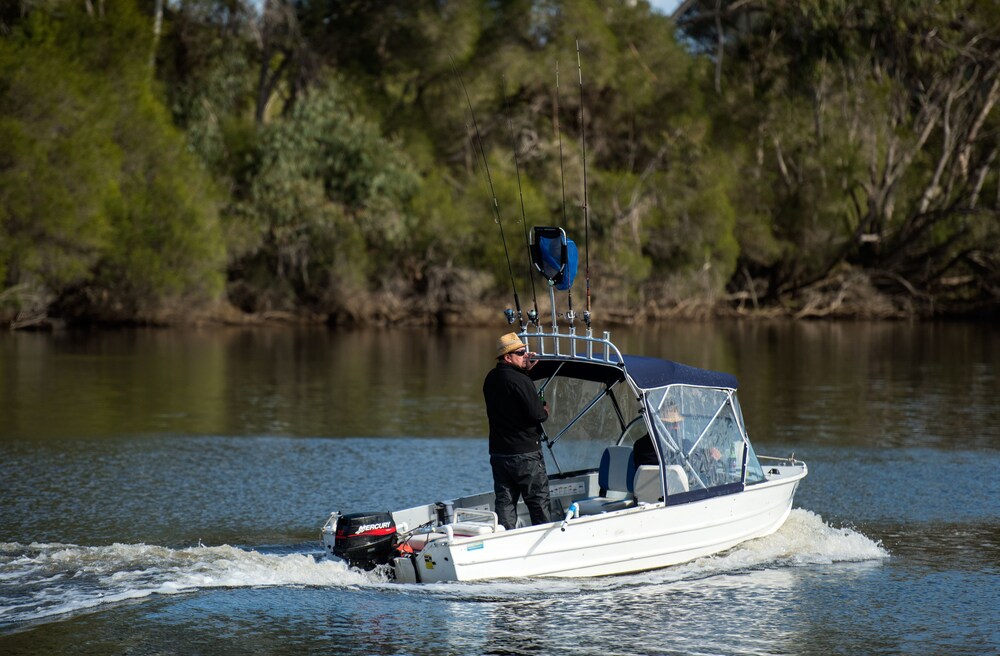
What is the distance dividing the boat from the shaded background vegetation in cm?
2878

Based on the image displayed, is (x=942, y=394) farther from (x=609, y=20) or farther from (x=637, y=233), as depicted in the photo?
(x=609, y=20)

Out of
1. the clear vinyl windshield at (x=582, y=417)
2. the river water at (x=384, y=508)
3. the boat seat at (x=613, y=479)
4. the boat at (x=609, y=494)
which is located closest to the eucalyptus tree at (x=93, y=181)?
the river water at (x=384, y=508)

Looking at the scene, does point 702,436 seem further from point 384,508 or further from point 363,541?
point 384,508

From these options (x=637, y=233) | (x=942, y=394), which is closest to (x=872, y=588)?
(x=942, y=394)

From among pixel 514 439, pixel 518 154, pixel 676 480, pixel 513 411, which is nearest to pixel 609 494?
pixel 676 480

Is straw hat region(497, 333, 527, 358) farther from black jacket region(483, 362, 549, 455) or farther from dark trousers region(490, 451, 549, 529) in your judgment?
dark trousers region(490, 451, 549, 529)

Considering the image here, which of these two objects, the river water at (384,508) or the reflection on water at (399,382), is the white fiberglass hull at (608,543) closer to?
the river water at (384,508)

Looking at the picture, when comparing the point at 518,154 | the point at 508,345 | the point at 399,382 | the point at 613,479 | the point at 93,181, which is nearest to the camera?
the point at 508,345

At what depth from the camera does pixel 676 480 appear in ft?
37.5

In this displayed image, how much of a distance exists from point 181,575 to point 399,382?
56.0 feet

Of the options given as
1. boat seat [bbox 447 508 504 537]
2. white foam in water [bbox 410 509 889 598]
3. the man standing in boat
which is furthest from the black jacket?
white foam in water [bbox 410 509 889 598]

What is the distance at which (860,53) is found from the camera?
5228 cm

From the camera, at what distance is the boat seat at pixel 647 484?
11.7 m

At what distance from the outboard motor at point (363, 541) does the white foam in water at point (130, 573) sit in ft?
0.39
